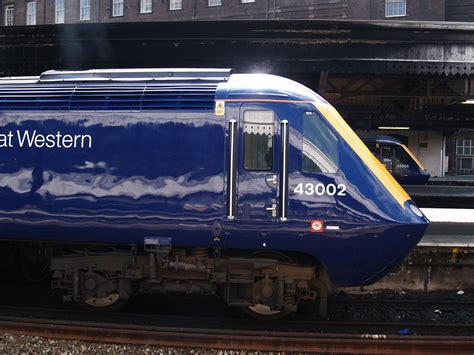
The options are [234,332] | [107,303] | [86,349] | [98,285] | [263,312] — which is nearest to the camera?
[86,349]

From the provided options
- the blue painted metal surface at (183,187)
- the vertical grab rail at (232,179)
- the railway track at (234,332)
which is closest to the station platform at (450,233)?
the railway track at (234,332)

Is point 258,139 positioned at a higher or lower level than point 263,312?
higher

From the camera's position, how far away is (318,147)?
5430 millimetres

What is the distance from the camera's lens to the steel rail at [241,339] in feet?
17.3

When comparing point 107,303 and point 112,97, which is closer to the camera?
point 112,97

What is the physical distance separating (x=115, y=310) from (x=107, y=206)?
1778mm

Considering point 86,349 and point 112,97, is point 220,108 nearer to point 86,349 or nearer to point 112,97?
point 112,97

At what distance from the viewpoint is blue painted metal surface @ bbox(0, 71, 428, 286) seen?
5.36m

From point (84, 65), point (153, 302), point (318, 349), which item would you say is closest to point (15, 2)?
point (84, 65)

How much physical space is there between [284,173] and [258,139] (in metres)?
0.51

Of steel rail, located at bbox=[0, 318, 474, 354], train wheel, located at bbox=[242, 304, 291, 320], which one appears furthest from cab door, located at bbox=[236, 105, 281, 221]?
train wheel, located at bbox=[242, 304, 291, 320]

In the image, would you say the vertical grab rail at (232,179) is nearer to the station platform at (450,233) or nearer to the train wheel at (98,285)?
the train wheel at (98,285)

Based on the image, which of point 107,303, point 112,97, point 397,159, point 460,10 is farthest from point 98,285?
point 460,10

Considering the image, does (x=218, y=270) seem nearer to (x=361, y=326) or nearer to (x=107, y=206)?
(x=107, y=206)
